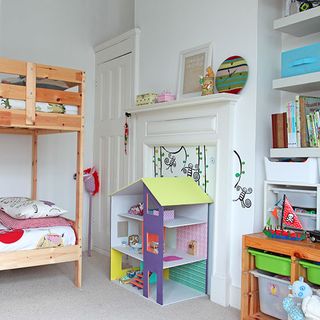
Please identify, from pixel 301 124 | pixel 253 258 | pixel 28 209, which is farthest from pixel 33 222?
pixel 301 124

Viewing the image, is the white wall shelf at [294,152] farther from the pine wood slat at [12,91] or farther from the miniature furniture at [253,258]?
the pine wood slat at [12,91]

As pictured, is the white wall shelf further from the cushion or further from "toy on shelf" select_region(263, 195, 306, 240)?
the cushion

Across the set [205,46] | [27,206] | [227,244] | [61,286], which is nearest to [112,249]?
[61,286]

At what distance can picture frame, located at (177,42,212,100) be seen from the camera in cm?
322

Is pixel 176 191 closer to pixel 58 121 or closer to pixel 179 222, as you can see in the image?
pixel 179 222

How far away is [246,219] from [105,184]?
1956 millimetres

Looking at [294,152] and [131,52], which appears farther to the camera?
[131,52]

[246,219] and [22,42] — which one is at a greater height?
[22,42]

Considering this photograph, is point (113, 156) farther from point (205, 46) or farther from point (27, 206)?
point (205, 46)

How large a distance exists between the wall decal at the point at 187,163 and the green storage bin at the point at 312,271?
3.20ft

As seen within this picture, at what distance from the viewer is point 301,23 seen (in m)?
2.62

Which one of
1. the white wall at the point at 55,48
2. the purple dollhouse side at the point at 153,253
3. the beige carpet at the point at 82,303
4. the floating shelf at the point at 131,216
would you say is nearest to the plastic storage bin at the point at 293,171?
the purple dollhouse side at the point at 153,253

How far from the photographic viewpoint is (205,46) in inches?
127

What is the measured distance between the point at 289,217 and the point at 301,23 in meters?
1.20
